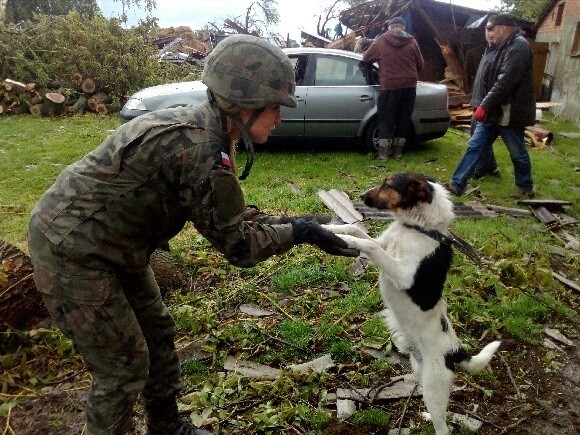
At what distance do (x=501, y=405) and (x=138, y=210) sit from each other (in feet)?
9.66

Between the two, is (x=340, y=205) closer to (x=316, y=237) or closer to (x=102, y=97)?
(x=316, y=237)

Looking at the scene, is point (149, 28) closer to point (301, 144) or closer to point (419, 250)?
point (301, 144)

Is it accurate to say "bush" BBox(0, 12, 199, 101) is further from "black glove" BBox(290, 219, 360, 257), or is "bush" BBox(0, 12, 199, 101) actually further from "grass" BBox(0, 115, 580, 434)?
"black glove" BBox(290, 219, 360, 257)

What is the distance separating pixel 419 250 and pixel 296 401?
140cm

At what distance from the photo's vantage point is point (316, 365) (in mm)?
3748

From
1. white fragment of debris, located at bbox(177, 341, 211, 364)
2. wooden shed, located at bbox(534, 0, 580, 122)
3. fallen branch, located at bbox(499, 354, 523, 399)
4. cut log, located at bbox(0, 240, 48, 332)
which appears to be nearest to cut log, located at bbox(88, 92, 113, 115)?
A: cut log, located at bbox(0, 240, 48, 332)

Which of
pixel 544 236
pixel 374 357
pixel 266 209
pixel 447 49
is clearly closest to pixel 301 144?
pixel 266 209

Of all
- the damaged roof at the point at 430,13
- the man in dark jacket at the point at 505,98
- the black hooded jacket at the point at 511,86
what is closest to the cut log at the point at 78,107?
the damaged roof at the point at 430,13

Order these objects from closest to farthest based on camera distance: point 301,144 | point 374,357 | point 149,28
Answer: point 374,357 → point 301,144 → point 149,28

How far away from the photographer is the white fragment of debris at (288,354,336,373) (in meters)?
3.69

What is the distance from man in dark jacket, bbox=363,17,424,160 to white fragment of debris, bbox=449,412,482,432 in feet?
20.8

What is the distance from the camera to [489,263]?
530 centimetres

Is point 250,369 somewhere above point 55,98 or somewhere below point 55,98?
below

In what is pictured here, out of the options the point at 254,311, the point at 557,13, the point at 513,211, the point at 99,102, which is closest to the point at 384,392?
the point at 254,311
